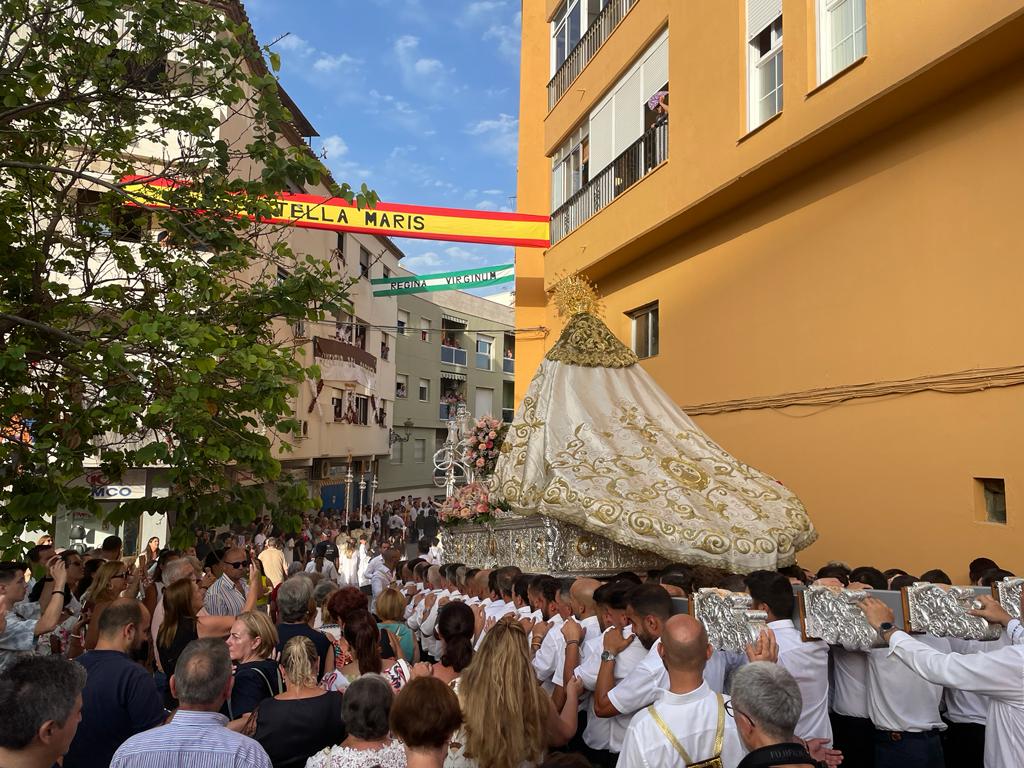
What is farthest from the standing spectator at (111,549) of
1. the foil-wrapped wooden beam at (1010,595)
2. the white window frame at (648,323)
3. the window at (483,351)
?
the window at (483,351)

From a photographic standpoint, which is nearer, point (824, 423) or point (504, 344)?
point (824, 423)

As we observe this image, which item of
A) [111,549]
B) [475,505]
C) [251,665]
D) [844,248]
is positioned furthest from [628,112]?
[251,665]

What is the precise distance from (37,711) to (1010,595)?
3.97 m

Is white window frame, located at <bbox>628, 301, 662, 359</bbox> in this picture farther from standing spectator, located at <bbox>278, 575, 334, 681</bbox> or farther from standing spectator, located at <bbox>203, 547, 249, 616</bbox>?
standing spectator, located at <bbox>278, 575, 334, 681</bbox>

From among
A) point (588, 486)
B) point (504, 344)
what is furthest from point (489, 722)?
point (504, 344)

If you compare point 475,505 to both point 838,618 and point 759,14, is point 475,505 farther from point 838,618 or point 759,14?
point 759,14

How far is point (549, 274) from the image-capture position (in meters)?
16.5

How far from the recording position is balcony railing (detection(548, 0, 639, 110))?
14.1m

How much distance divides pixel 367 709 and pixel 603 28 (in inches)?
552

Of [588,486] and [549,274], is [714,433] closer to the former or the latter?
[588,486]

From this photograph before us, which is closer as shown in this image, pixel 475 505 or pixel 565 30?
pixel 475 505

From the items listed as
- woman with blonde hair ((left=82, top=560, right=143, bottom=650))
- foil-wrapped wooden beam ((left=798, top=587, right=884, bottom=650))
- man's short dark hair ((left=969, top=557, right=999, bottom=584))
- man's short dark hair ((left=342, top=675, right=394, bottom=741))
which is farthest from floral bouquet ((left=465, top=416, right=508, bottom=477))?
man's short dark hair ((left=342, top=675, right=394, bottom=741))

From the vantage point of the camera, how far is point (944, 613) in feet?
11.9

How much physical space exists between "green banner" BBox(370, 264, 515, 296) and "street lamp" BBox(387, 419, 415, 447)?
16.4m
